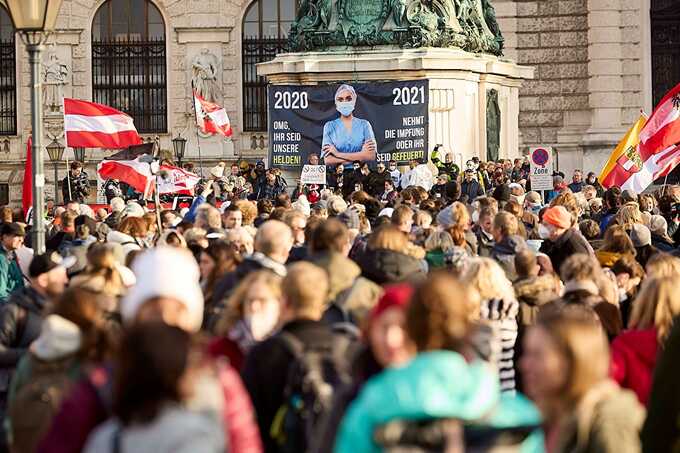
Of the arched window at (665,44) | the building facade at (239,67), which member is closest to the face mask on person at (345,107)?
the building facade at (239,67)

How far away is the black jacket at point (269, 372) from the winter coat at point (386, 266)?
339 centimetres

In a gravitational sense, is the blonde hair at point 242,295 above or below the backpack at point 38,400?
above

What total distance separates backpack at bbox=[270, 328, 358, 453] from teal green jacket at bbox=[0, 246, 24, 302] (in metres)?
6.91

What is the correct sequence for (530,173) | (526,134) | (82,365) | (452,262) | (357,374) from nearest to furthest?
(357,374) < (82,365) < (452,262) < (530,173) < (526,134)

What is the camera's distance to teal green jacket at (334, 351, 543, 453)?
611 cm

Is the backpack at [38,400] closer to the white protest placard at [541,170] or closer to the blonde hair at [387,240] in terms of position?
the blonde hair at [387,240]

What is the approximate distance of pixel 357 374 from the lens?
22.4ft

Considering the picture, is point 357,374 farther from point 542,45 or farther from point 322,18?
point 542,45

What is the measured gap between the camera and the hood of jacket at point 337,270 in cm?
1023

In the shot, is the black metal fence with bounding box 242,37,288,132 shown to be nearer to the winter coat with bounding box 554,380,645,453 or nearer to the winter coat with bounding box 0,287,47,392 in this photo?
the winter coat with bounding box 0,287,47,392

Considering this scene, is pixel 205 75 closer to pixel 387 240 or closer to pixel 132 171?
pixel 132 171

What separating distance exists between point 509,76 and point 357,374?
24549 millimetres

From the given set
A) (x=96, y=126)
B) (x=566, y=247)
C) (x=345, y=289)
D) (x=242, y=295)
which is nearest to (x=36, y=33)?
(x=566, y=247)


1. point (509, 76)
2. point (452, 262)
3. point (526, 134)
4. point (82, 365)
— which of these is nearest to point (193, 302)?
point (82, 365)
